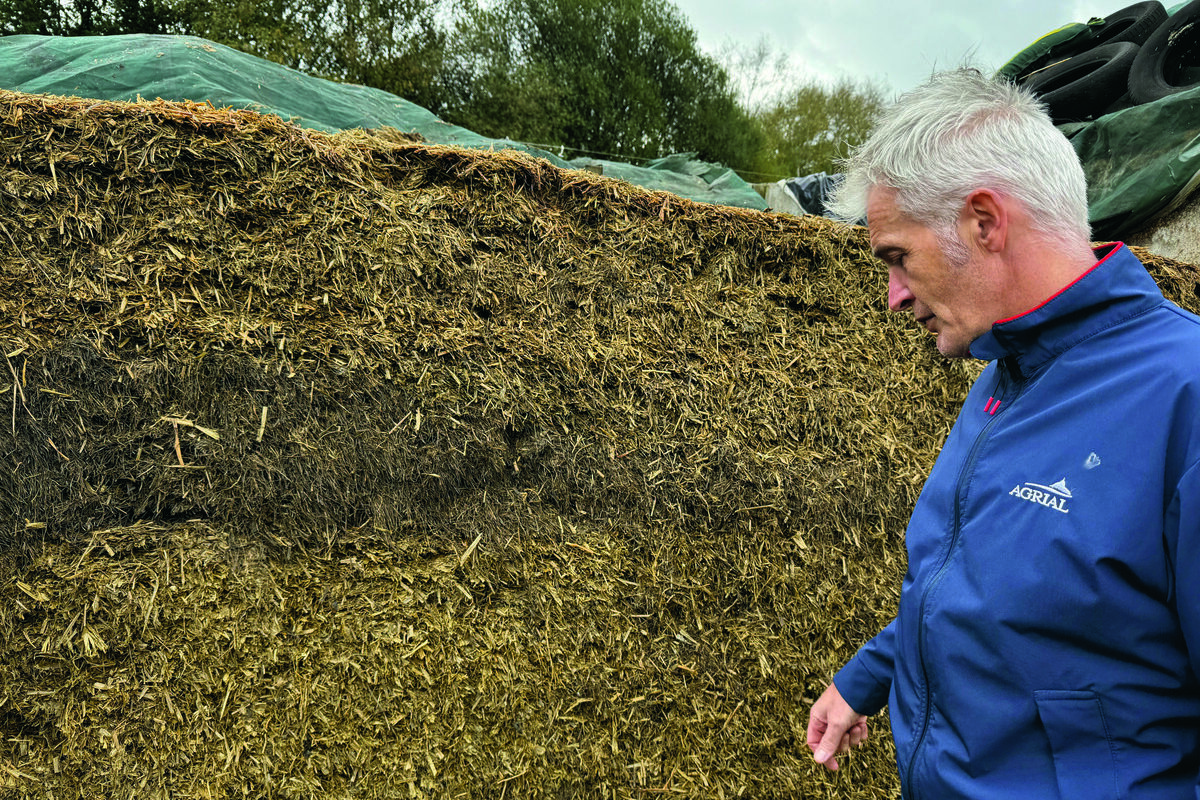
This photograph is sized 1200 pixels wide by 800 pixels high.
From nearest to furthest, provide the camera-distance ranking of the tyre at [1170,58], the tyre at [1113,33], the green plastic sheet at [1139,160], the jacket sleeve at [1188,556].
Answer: the jacket sleeve at [1188,556]
the green plastic sheet at [1139,160]
the tyre at [1170,58]
the tyre at [1113,33]

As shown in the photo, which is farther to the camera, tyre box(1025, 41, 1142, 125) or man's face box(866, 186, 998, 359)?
tyre box(1025, 41, 1142, 125)

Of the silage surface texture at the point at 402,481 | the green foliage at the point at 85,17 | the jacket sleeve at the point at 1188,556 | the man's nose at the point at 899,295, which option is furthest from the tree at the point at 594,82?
the jacket sleeve at the point at 1188,556

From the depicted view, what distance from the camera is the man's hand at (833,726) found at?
71.8 inches

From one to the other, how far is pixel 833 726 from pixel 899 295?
3.68ft

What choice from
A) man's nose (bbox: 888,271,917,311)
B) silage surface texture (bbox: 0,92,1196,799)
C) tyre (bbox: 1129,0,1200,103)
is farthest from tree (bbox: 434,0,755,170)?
man's nose (bbox: 888,271,917,311)

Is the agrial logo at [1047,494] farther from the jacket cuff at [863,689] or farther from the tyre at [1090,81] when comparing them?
the tyre at [1090,81]

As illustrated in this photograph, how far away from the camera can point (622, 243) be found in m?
3.16

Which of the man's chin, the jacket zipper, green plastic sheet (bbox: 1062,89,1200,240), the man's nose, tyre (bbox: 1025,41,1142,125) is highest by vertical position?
tyre (bbox: 1025,41,1142,125)

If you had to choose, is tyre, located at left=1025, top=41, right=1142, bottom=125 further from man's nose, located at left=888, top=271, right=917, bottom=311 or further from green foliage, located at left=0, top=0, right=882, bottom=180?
green foliage, located at left=0, top=0, right=882, bottom=180

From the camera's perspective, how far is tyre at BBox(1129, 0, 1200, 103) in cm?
486

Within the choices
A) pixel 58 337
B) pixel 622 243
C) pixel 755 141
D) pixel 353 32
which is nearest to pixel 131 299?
pixel 58 337

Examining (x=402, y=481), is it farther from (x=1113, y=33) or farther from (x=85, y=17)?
(x=85, y=17)

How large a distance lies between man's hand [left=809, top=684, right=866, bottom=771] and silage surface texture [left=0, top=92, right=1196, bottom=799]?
1076mm

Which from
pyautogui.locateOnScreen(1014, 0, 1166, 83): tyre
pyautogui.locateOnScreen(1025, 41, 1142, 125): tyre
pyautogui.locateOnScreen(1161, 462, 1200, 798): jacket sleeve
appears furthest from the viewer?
pyautogui.locateOnScreen(1014, 0, 1166, 83): tyre
